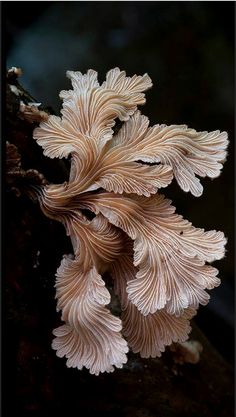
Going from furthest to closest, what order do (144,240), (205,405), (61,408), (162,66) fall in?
(162,66), (205,405), (61,408), (144,240)

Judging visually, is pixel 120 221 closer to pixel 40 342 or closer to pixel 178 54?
pixel 40 342

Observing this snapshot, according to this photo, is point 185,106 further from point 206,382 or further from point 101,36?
point 206,382

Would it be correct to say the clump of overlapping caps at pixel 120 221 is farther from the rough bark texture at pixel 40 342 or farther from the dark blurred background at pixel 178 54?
the dark blurred background at pixel 178 54

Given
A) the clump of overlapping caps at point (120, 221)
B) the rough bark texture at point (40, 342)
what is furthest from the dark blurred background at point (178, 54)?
the clump of overlapping caps at point (120, 221)

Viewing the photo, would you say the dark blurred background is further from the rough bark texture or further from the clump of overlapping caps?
the clump of overlapping caps

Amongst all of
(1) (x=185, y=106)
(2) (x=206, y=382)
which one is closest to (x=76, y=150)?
(2) (x=206, y=382)

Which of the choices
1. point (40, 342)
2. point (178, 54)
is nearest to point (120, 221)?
point (40, 342)
